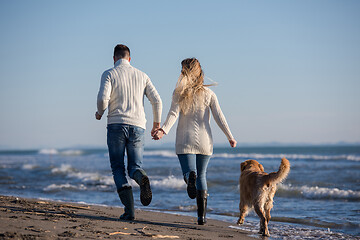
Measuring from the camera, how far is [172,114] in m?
4.62

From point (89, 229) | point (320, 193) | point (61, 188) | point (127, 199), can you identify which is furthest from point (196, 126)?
point (61, 188)

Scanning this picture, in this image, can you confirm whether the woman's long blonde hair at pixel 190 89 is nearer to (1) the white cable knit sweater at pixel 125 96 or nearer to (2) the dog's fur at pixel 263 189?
(1) the white cable knit sweater at pixel 125 96

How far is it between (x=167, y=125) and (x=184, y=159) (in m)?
0.45

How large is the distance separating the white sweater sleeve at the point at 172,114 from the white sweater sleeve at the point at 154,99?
0.11m

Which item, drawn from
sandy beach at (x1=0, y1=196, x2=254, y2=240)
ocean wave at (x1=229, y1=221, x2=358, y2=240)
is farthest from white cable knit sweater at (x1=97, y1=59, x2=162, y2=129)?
ocean wave at (x1=229, y1=221, x2=358, y2=240)

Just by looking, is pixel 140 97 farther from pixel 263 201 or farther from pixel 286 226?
pixel 286 226

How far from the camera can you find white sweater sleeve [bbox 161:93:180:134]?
4.58m

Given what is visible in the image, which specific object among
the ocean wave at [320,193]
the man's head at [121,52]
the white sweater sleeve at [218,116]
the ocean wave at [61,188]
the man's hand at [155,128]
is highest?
the man's head at [121,52]

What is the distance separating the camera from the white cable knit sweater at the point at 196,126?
4535mm

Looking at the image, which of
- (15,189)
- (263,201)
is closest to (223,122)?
(263,201)

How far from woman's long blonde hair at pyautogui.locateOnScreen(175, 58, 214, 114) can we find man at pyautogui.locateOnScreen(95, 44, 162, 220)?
291mm

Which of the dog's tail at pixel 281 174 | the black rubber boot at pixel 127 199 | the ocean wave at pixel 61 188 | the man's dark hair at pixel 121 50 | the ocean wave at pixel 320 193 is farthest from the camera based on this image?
the ocean wave at pixel 61 188

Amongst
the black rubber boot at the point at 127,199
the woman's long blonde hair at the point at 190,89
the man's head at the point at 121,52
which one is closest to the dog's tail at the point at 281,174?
the woman's long blonde hair at the point at 190,89

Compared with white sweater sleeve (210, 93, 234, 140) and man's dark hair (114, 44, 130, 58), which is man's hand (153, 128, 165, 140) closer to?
white sweater sleeve (210, 93, 234, 140)
